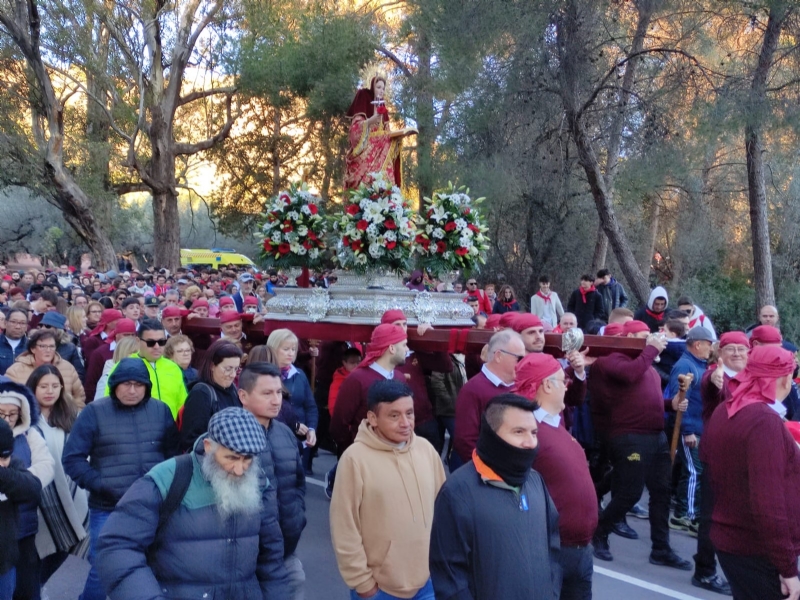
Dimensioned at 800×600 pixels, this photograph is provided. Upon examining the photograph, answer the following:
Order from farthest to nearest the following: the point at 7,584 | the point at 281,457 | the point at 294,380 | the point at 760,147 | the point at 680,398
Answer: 1. the point at 760,147
2. the point at 680,398
3. the point at 294,380
4. the point at 7,584
5. the point at 281,457

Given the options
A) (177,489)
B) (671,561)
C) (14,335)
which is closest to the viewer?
(177,489)

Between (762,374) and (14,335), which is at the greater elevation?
(762,374)

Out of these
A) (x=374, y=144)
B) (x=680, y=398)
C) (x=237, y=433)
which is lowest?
(x=680, y=398)

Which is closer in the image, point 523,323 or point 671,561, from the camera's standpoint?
point 523,323

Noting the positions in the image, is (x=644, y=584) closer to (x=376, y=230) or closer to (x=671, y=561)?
(x=671, y=561)

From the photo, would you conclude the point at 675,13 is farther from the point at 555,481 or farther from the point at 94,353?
the point at 555,481

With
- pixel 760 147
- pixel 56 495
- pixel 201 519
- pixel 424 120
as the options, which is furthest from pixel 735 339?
pixel 424 120

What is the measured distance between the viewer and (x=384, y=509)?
3.79 m

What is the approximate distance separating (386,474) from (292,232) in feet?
15.8

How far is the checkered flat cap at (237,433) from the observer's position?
10.2 ft

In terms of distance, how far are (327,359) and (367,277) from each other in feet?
3.34

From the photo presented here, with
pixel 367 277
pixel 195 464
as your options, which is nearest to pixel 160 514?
pixel 195 464

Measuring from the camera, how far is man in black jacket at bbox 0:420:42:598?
402 cm

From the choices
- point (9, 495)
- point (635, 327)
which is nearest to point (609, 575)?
point (635, 327)
